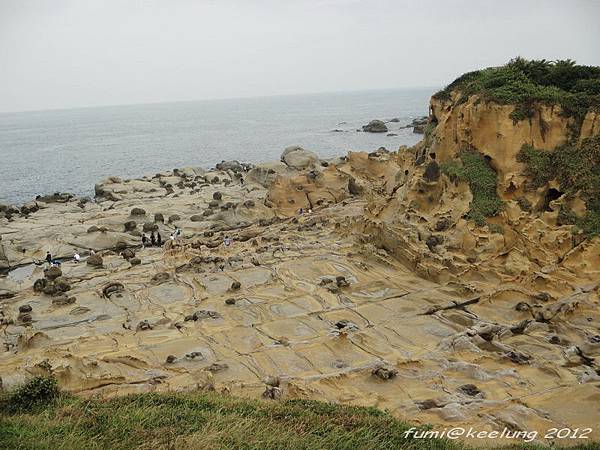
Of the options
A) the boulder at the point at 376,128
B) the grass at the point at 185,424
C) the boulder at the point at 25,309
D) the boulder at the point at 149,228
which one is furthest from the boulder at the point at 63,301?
the boulder at the point at 376,128

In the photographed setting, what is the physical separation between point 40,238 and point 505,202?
28.9 meters

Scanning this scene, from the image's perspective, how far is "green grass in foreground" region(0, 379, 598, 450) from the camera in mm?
8109

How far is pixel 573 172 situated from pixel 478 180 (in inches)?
142

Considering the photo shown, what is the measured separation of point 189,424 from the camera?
8828 mm

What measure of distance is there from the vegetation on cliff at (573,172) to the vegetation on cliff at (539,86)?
3.46 ft

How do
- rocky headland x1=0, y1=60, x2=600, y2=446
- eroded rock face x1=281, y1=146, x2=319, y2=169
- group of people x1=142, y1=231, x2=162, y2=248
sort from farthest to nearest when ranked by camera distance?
eroded rock face x1=281, y1=146, x2=319, y2=169 → group of people x1=142, y1=231, x2=162, y2=248 → rocky headland x1=0, y1=60, x2=600, y2=446

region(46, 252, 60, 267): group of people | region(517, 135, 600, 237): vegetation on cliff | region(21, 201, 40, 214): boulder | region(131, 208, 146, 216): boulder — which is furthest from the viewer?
region(21, 201, 40, 214): boulder

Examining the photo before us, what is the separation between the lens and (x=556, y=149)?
67.7 feet

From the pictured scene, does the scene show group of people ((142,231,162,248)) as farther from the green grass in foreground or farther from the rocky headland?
the green grass in foreground

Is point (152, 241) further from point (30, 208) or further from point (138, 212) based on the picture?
point (30, 208)

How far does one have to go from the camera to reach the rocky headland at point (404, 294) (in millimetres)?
13242

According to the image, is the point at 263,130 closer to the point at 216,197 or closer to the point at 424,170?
the point at 216,197

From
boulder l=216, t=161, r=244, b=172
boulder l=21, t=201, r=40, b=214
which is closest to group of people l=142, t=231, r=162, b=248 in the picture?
boulder l=21, t=201, r=40, b=214

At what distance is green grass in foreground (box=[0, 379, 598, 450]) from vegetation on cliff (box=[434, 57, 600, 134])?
615 inches
